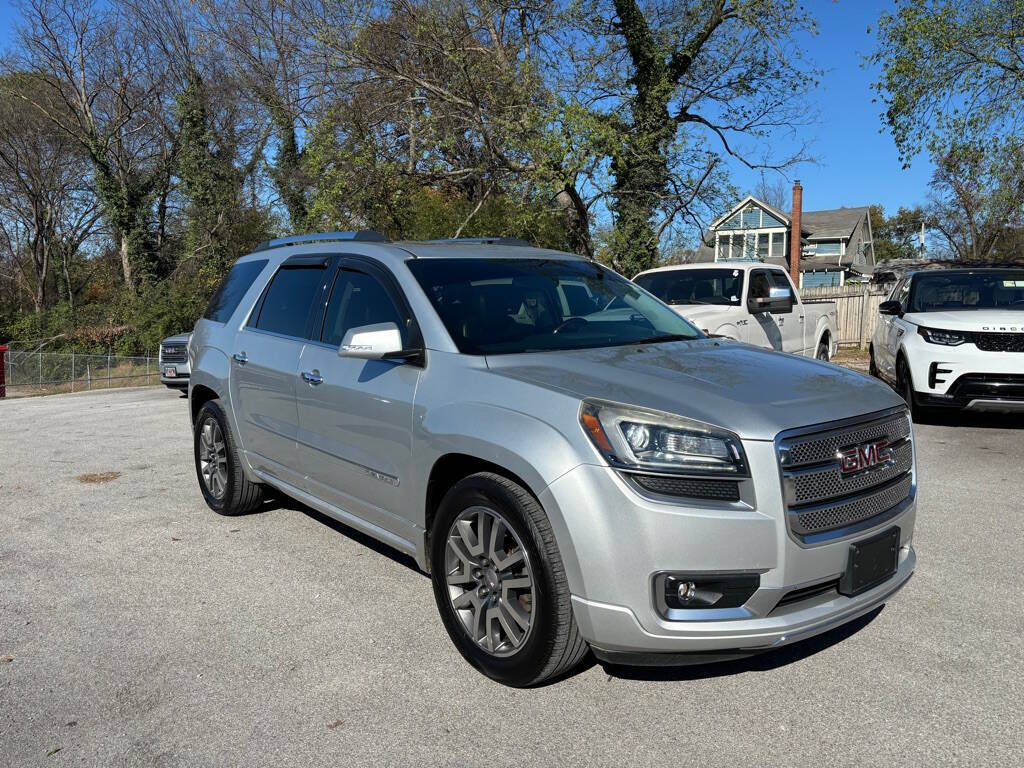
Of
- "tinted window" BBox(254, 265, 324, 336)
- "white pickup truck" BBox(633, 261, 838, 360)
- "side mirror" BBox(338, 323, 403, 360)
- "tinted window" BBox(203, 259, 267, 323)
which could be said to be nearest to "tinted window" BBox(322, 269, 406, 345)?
"tinted window" BBox(254, 265, 324, 336)

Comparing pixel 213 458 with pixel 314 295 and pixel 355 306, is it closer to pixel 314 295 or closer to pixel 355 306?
pixel 314 295

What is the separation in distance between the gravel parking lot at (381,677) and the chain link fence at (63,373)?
71.6 ft

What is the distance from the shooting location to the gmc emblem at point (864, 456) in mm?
3209

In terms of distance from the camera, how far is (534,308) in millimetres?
4352

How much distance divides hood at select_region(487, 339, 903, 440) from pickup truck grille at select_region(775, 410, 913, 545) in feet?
0.20

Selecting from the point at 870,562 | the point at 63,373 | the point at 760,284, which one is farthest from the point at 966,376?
the point at 63,373

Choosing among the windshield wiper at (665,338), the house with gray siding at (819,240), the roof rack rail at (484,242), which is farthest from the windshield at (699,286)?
the house with gray siding at (819,240)

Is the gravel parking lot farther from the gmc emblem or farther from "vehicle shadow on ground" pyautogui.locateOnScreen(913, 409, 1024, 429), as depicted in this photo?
"vehicle shadow on ground" pyautogui.locateOnScreen(913, 409, 1024, 429)

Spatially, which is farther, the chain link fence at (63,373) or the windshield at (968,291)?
the chain link fence at (63,373)

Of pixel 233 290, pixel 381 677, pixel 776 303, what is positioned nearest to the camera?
pixel 381 677

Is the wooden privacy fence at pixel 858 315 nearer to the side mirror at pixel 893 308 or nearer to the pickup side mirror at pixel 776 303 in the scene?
the side mirror at pixel 893 308

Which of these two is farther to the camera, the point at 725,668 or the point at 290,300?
the point at 290,300

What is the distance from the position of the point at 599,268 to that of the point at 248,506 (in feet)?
9.79

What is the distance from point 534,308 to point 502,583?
5.10 feet
